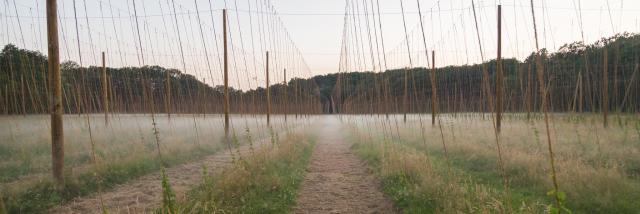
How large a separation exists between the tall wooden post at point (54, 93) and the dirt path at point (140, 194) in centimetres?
85

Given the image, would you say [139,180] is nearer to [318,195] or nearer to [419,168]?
[318,195]

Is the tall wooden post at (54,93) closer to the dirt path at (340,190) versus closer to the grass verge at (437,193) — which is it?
the dirt path at (340,190)

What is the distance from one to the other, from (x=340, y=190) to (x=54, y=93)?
492 cm

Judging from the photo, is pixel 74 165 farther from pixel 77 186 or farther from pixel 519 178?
pixel 519 178

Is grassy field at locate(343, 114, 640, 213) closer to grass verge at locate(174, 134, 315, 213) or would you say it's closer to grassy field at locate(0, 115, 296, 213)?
grass verge at locate(174, 134, 315, 213)

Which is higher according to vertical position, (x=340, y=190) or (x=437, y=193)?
(x=437, y=193)

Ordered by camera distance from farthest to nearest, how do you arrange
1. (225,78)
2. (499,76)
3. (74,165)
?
(225,78) → (499,76) → (74,165)

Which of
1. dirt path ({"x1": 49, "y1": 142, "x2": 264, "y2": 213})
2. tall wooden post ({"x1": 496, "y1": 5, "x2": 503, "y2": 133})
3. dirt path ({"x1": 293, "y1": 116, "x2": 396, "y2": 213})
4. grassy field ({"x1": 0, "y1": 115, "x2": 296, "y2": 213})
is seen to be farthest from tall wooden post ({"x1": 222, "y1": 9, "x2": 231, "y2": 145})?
tall wooden post ({"x1": 496, "y1": 5, "x2": 503, "y2": 133})

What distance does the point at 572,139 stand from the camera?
916cm

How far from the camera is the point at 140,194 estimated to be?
5734mm

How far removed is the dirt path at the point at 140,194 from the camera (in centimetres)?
488

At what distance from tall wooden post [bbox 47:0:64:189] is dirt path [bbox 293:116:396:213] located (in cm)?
394

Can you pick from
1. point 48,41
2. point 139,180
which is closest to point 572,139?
point 139,180

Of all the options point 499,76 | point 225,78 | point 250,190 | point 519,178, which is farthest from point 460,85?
point 250,190
